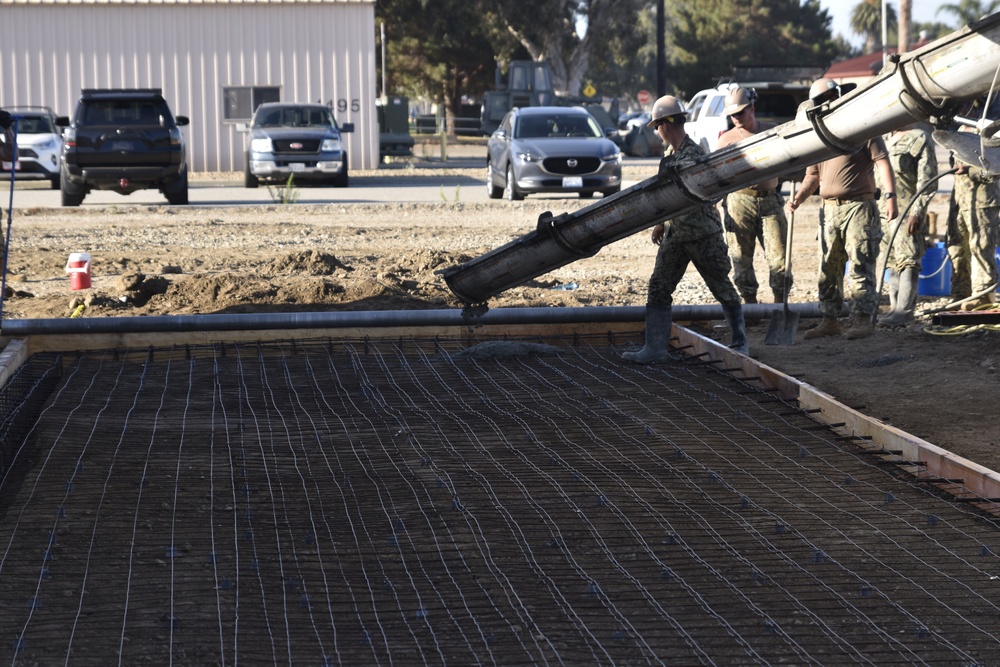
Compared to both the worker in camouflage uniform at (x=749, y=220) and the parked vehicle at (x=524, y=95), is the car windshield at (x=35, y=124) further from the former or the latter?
the worker in camouflage uniform at (x=749, y=220)

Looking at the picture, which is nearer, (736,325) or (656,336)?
(736,325)

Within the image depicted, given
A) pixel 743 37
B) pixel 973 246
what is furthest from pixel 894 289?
pixel 743 37

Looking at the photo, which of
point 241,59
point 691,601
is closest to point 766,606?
point 691,601

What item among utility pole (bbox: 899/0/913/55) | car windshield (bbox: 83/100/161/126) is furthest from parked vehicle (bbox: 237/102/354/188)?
utility pole (bbox: 899/0/913/55)

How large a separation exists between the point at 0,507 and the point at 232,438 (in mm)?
1370

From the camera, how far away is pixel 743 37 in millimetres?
70750

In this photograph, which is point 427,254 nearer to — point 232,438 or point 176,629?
point 232,438

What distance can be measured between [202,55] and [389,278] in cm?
2005

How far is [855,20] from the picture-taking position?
85.3m

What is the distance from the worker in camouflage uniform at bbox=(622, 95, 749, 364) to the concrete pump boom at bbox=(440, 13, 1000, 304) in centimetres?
71

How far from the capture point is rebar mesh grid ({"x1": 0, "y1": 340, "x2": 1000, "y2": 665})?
395 centimetres

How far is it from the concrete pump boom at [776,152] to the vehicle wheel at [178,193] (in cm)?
1380

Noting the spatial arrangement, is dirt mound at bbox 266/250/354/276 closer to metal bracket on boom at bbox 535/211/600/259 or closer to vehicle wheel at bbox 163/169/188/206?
metal bracket on boom at bbox 535/211/600/259

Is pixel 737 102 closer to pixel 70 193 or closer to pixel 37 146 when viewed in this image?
pixel 70 193
